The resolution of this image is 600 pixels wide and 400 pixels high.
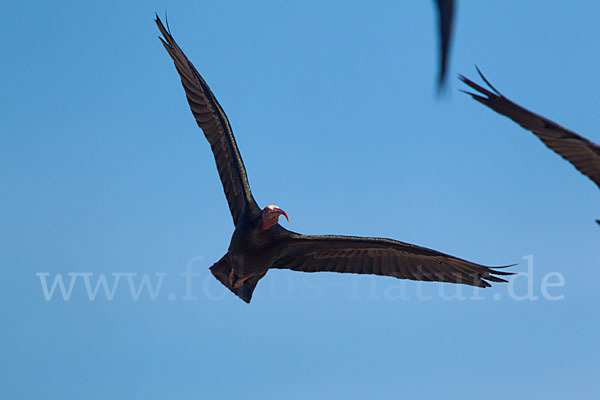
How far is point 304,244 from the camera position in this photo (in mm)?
11117

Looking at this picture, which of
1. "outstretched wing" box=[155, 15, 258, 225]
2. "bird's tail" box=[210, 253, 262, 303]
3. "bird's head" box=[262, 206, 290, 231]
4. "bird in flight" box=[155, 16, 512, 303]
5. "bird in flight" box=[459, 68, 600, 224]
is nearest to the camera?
"bird in flight" box=[459, 68, 600, 224]

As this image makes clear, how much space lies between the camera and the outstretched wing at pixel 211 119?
453 inches

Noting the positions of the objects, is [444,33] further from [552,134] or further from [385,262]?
[385,262]

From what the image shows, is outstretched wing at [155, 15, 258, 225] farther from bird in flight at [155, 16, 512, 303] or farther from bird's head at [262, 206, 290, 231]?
bird's head at [262, 206, 290, 231]

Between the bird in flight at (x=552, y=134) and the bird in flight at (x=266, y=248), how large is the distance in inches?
80.8

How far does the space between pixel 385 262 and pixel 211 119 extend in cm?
347

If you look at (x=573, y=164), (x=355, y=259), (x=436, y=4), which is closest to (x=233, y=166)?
(x=355, y=259)

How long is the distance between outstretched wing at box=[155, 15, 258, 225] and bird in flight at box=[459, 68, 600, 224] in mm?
3838

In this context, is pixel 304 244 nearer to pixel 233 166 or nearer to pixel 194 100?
pixel 233 166

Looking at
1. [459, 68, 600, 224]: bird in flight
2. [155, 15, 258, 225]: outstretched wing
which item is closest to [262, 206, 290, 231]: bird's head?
[155, 15, 258, 225]: outstretched wing

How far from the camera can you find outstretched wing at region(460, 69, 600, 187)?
949 cm

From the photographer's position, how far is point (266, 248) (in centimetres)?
1084


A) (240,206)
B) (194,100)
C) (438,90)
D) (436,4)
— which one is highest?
(194,100)

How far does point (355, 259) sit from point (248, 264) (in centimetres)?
180
